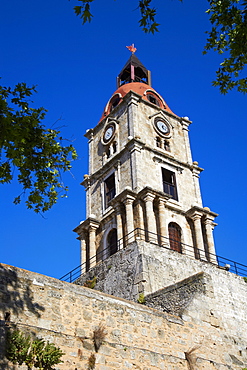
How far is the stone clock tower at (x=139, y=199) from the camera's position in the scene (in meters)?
23.8

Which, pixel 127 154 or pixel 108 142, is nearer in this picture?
pixel 127 154

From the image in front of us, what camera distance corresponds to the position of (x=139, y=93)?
35.6m

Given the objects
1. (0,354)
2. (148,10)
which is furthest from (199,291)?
(148,10)

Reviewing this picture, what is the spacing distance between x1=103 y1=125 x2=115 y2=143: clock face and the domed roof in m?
1.99

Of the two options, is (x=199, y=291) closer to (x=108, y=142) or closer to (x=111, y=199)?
(x=111, y=199)

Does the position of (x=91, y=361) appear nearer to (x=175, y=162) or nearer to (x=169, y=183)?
→ (x=169, y=183)

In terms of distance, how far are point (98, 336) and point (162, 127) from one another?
74.5ft

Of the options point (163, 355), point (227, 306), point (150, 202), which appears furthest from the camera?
point (150, 202)

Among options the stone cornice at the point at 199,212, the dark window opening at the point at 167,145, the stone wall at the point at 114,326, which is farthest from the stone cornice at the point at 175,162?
the stone wall at the point at 114,326

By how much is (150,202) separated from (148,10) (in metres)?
18.3

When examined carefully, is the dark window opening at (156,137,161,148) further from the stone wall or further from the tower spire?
the stone wall

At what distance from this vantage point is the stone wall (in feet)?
41.0

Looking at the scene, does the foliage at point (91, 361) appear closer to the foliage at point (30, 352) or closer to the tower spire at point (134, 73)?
the foliage at point (30, 352)

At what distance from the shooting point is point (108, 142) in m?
33.9
